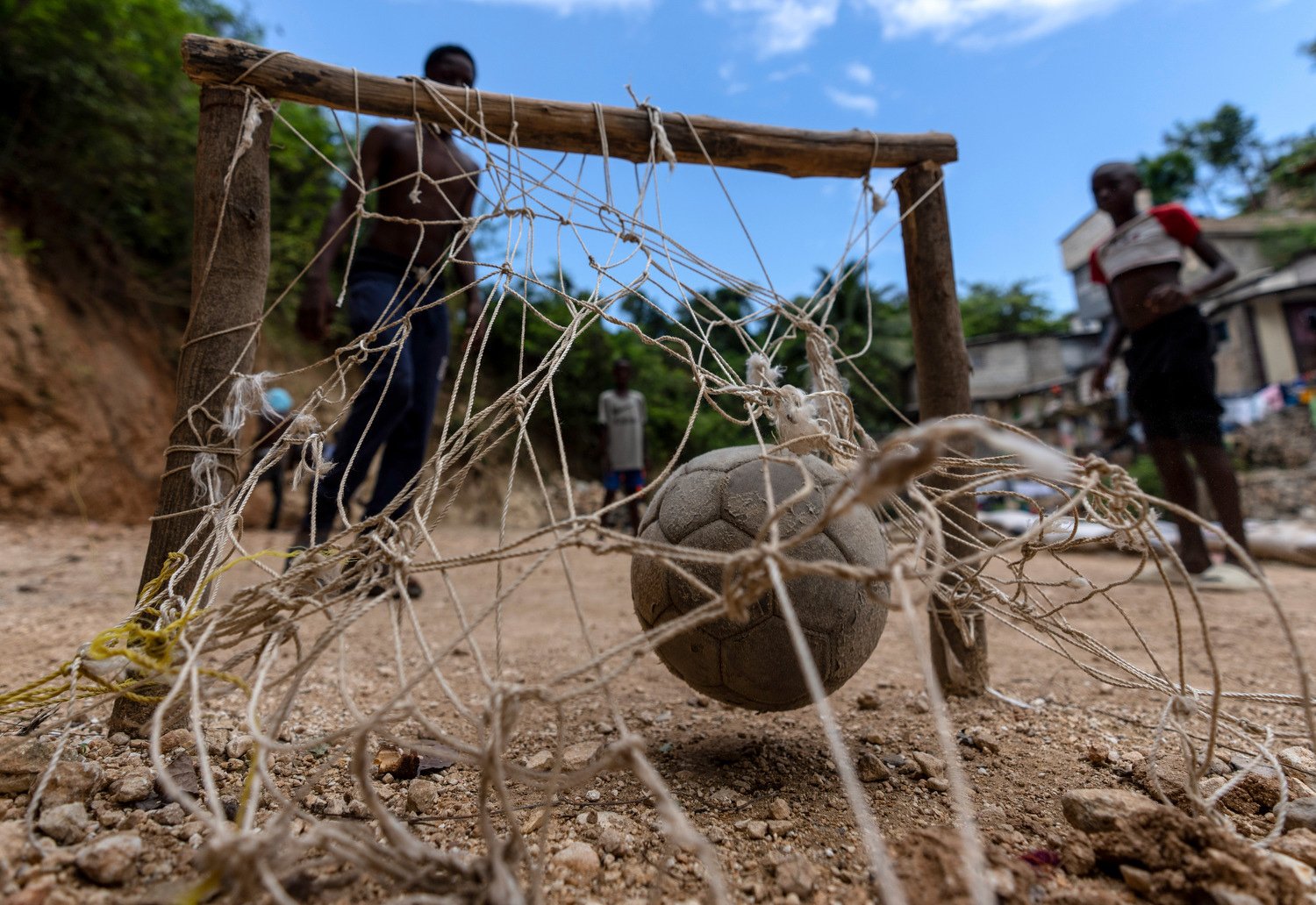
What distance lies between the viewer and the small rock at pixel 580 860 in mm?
1214

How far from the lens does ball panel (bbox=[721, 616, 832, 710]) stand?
149 cm

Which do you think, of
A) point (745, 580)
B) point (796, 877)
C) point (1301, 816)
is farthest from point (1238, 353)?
point (745, 580)

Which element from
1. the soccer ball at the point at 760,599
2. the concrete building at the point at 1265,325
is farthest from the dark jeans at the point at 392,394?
the concrete building at the point at 1265,325

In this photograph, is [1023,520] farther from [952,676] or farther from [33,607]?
[33,607]

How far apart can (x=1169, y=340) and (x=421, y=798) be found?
447cm

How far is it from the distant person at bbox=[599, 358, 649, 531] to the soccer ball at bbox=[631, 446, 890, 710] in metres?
5.05

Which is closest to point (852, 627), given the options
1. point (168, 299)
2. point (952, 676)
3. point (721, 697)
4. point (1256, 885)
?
point (721, 697)

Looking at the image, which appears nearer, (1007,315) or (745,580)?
(745,580)

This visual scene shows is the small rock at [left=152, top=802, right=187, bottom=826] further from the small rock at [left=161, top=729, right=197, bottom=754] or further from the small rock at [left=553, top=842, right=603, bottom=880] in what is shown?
the small rock at [left=553, top=842, right=603, bottom=880]

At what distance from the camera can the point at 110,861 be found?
1114mm

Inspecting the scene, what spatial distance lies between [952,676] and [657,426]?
8.74m

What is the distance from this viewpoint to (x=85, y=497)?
7.09 m

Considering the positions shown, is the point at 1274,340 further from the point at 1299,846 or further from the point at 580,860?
the point at 580,860

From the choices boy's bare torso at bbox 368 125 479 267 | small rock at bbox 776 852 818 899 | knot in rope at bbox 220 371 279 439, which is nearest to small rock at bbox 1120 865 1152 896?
small rock at bbox 776 852 818 899
